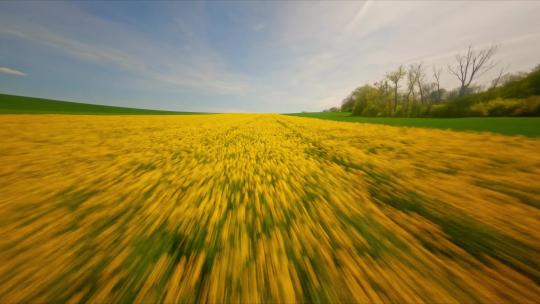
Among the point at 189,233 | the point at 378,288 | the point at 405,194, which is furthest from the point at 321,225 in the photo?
the point at 405,194

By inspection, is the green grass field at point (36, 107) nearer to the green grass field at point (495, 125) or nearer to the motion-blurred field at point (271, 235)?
the motion-blurred field at point (271, 235)

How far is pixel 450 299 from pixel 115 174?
6.61 m

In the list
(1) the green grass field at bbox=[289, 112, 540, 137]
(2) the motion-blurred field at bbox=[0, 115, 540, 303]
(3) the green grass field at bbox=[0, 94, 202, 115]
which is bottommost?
(2) the motion-blurred field at bbox=[0, 115, 540, 303]

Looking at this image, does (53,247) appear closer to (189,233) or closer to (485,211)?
(189,233)

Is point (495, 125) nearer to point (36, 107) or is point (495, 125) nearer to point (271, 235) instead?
point (271, 235)

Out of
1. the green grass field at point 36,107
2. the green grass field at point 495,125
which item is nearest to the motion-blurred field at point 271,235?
the green grass field at point 495,125

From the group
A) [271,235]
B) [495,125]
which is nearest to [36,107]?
[271,235]

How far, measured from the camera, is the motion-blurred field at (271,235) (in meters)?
1.81

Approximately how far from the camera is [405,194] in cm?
394

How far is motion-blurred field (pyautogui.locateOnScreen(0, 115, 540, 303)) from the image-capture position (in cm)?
181

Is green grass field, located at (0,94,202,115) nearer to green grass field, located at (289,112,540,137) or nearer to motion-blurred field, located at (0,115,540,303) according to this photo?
motion-blurred field, located at (0,115,540,303)

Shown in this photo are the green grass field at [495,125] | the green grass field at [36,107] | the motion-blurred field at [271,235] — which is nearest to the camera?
the motion-blurred field at [271,235]

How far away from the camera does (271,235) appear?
2.62m

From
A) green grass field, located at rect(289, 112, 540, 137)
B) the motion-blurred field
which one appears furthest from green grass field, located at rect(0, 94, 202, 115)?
green grass field, located at rect(289, 112, 540, 137)
